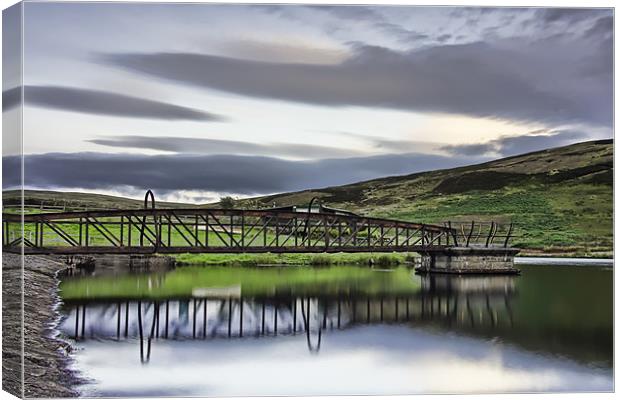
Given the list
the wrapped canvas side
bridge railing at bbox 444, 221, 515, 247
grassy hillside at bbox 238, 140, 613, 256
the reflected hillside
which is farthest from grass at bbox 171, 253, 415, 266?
the wrapped canvas side

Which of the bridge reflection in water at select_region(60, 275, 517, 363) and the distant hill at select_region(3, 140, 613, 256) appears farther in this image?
the distant hill at select_region(3, 140, 613, 256)

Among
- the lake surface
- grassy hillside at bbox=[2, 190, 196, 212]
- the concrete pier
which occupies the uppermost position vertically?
grassy hillside at bbox=[2, 190, 196, 212]

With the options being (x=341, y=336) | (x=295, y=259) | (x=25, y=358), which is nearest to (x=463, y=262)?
(x=295, y=259)

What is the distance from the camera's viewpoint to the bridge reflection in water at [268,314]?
1842cm

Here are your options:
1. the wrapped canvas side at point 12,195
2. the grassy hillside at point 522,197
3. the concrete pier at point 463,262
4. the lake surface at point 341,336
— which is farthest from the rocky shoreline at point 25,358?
the concrete pier at point 463,262

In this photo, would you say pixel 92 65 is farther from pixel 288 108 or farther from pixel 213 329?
pixel 213 329

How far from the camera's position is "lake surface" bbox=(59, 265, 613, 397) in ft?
48.0

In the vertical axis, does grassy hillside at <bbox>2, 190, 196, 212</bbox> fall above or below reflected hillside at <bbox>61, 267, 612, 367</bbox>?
above

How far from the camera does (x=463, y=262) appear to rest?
3303 centimetres

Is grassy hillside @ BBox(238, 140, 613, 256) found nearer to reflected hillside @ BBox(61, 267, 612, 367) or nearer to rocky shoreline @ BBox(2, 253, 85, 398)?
reflected hillside @ BBox(61, 267, 612, 367)

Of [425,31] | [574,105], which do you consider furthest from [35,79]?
[574,105]

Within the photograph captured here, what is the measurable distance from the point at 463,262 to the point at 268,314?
13.5 metres

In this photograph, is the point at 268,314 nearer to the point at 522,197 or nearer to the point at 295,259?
the point at 522,197

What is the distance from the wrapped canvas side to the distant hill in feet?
1.08
